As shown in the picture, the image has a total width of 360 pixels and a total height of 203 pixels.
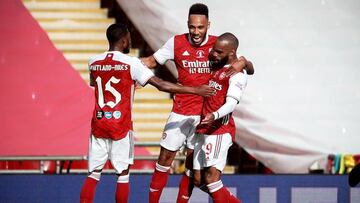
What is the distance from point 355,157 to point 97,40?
12.3ft

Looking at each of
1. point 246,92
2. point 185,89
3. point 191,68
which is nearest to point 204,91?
point 185,89

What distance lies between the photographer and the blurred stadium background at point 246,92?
1253 centimetres

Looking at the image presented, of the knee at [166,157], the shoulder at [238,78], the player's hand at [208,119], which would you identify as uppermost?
the shoulder at [238,78]

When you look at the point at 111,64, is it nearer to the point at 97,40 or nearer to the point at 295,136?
the point at 295,136

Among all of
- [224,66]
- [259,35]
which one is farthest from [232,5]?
[224,66]

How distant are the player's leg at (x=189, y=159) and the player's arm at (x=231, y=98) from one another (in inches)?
25.6

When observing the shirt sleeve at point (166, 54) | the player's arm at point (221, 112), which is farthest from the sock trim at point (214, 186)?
the shirt sleeve at point (166, 54)

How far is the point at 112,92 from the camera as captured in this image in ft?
31.4

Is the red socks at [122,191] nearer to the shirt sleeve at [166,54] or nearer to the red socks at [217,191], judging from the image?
the red socks at [217,191]

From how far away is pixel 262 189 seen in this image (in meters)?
11.3

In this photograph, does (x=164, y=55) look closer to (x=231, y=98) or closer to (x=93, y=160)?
(x=231, y=98)

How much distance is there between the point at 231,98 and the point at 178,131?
0.78 meters

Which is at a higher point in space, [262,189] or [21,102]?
[21,102]

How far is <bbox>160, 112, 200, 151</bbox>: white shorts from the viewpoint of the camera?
1005cm
